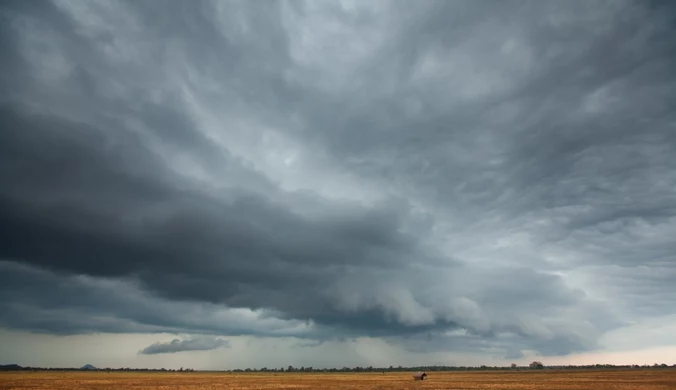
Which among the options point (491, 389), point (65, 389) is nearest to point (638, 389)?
point (491, 389)

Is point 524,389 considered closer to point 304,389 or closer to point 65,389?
point 304,389

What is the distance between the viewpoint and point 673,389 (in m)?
62.2

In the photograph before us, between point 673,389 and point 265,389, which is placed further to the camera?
point 265,389

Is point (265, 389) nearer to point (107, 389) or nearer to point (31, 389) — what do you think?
point (107, 389)

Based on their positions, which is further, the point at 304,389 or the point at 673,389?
the point at 304,389

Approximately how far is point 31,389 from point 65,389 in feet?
14.4

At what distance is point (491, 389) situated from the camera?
209 ft

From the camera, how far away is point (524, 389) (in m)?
64.6

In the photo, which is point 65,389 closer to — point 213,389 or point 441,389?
point 213,389

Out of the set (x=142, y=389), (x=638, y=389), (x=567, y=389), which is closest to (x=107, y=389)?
(x=142, y=389)

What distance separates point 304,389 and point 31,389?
133ft

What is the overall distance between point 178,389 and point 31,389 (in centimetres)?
2095

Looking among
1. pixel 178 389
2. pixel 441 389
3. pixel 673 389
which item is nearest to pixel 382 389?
pixel 441 389

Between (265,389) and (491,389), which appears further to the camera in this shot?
(265,389)
